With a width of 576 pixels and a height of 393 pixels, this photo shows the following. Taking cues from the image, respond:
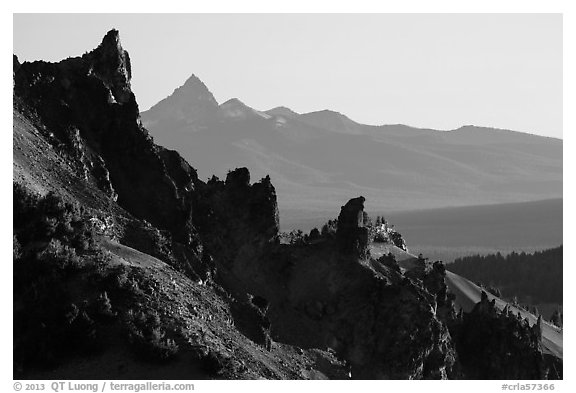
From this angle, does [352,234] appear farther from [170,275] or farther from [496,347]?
[170,275]

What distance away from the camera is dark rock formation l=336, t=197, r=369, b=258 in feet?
287

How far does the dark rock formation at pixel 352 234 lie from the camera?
8750cm

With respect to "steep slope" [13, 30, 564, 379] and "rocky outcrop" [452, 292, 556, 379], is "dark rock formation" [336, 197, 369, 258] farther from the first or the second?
"rocky outcrop" [452, 292, 556, 379]

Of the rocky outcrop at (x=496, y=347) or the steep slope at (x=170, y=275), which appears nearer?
the steep slope at (x=170, y=275)

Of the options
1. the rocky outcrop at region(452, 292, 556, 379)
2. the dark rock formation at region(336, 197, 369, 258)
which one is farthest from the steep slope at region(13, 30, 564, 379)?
the rocky outcrop at region(452, 292, 556, 379)

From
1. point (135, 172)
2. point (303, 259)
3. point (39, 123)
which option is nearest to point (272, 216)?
point (303, 259)

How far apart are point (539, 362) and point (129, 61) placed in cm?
4387

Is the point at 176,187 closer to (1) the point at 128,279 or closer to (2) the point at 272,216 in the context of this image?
(2) the point at 272,216

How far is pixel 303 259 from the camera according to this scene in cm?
8781

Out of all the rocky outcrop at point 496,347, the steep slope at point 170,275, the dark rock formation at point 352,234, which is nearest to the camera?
the steep slope at point 170,275

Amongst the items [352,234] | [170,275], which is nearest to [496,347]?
[352,234]

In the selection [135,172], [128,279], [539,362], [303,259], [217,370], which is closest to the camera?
[217,370]

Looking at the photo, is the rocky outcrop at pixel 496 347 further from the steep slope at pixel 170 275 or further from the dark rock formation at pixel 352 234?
the dark rock formation at pixel 352 234

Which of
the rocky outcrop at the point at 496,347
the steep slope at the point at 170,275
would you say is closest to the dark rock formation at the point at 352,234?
the steep slope at the point at 170,275
